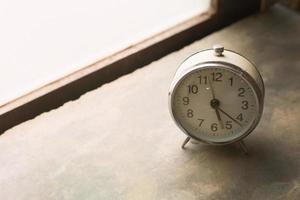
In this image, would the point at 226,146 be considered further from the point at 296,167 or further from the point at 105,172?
the point at 105,172

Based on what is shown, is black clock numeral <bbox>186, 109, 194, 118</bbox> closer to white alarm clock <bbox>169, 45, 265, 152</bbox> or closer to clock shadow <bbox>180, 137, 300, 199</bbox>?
white alarm clock <bbox>169, 45, 265, 152</bbox>

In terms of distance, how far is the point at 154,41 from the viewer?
1.66 meters

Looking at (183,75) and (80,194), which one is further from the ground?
(183,75)

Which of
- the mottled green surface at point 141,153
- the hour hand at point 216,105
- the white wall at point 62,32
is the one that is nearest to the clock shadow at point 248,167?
the mottled green surface at point 141,153

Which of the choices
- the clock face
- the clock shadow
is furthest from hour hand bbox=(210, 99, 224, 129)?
the clock shadow

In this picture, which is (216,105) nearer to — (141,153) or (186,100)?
(186,100)

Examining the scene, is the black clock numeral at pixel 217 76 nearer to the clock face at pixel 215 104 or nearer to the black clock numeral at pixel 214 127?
the clock face at pixel 215 104

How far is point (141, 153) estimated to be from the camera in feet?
4.35

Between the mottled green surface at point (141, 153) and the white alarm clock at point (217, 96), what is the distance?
7 centimetres

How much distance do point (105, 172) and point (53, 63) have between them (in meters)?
0.39

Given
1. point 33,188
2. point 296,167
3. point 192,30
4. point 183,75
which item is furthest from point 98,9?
point 296,167

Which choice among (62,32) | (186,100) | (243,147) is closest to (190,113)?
(186,100)

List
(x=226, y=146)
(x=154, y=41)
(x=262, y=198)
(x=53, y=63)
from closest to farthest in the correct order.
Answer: (x=262, y=198), (x=226, y=146), (x=53, y=63), (x=154, y=41)

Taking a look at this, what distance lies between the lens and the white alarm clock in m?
1.21
